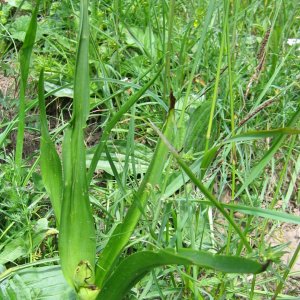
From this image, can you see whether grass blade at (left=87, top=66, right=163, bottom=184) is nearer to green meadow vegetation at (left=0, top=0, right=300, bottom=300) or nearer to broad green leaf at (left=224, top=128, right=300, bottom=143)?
green meadow vegetation at (left=0, top=0, right=300, bottom=300)

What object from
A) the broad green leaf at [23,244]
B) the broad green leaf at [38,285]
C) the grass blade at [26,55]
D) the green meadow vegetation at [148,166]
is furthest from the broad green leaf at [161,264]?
the grass blade at [26,55]

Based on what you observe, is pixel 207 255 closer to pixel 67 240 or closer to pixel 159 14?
pixel 67 240

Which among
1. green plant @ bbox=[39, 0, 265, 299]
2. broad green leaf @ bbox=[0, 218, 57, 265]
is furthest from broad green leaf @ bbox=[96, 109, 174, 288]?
broad green leaf @ bbox=[0, 218, 57, 265]

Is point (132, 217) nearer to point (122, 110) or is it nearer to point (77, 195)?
point (77, 195)

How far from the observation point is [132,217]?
1.36 m

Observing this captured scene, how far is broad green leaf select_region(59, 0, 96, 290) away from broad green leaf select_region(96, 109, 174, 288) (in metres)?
0.03

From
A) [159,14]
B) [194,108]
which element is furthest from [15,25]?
[194,108]

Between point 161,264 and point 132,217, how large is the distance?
24 cm

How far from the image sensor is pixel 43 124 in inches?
55.2

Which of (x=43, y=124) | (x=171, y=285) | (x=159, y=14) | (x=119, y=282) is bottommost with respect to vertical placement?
(x=171, y=285)

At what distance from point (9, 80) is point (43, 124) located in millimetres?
980

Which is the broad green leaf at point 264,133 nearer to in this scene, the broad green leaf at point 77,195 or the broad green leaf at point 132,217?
the broad green leaf at point 132,217

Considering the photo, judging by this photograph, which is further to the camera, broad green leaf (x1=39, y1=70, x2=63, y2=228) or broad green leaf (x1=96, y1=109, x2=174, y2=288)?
broad green leaf (x1=39, y1=70, x2=63, y2=228)

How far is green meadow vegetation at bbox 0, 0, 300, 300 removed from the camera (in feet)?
4.31
